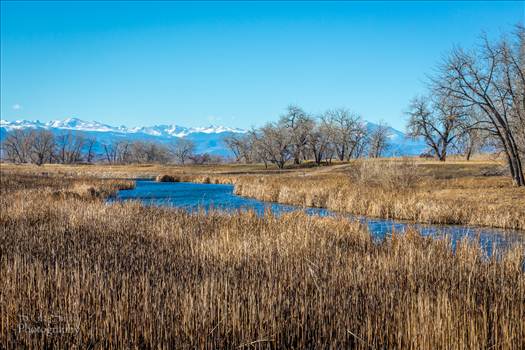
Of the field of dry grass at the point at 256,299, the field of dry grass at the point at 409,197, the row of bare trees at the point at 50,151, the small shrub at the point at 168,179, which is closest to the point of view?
the field of dry grass at the point at 256,299

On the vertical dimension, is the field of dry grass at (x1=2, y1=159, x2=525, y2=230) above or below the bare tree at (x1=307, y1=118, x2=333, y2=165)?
below

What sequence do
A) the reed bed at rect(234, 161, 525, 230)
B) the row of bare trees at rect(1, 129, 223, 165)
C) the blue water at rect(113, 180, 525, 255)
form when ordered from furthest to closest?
1. the row of bare trees at rect(1, 129, 223, 165)
2. the reed bed at rect(234, 161, 525, 230)
3. the blue water at rect(113, 180, 525, 255)

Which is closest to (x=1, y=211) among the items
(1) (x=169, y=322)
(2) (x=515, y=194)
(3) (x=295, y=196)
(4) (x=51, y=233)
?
(4) (x=51, y=233)

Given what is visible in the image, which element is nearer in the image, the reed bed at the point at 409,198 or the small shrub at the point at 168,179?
the reed bed at the point at 409,198

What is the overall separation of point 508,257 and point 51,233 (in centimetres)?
961

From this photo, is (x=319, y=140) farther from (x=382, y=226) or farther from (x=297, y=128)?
(x=382, y=226)

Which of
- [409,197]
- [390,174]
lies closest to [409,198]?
[409,197]

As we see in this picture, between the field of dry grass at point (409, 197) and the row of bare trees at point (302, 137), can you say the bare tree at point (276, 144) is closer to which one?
the row of bare trees at point (302, 137)

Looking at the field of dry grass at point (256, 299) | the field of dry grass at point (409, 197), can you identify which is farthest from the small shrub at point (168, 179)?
the field of dry grass at point (256, 299)

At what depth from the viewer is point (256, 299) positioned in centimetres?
534

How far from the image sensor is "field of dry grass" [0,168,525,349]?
4.40m

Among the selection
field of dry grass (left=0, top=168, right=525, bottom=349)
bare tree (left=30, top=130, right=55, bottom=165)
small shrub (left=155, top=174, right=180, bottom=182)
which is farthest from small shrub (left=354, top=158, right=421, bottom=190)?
bare tree (left=30, top=130, right=55, bottom=165)

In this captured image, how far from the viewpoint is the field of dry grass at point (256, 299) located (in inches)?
173

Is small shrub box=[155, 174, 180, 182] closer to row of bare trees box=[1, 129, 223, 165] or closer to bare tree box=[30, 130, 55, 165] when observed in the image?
row of bare trees box=[1, 129, 223, 165]
